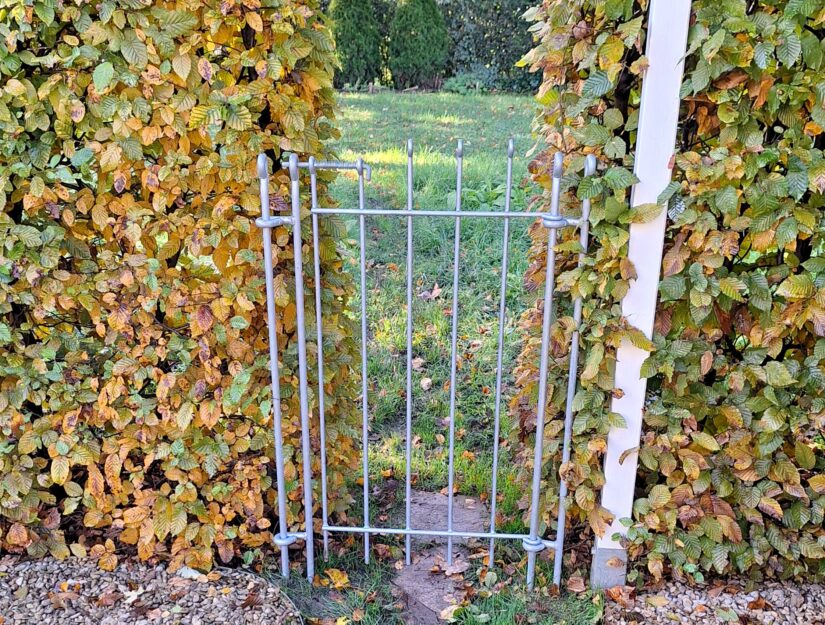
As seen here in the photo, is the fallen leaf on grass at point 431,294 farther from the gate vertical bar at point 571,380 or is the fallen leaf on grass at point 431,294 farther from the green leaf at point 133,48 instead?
the green leaf at point 133,48

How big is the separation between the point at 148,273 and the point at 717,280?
182cm

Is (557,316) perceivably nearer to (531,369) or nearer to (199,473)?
(531,369)

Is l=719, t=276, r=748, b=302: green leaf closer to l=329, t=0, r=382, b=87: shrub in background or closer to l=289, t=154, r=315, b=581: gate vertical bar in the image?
l=289, t=154, r=315, b=581: gate vertical bar

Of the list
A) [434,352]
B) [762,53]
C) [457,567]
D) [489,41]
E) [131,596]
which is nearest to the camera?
[762,53]

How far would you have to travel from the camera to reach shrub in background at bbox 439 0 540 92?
12812mm

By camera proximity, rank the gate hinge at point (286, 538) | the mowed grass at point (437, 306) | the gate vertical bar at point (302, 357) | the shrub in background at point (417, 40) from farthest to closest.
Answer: the shrub in background at point (417, 40) < the mowed grass at point (437, 306) < the gate hinge at point (286, 538) < the gate vertical bar at point (302, 357)

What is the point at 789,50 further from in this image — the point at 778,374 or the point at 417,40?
the point at 417,40

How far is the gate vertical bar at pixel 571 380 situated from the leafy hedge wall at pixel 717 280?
0.12 feet

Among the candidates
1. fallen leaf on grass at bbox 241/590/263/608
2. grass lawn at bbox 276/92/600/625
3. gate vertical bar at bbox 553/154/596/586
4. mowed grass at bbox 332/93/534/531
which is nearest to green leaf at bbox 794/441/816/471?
gate vertical bar at bbox 553/154/596/586

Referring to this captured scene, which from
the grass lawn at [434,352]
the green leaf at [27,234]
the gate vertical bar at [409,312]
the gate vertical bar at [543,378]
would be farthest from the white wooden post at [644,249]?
the green leaf at [27,234]

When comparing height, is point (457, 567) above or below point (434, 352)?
below

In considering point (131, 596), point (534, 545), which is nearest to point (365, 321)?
point (534, 545)

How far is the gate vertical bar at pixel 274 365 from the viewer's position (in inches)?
84.4

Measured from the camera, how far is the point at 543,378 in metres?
2.29
